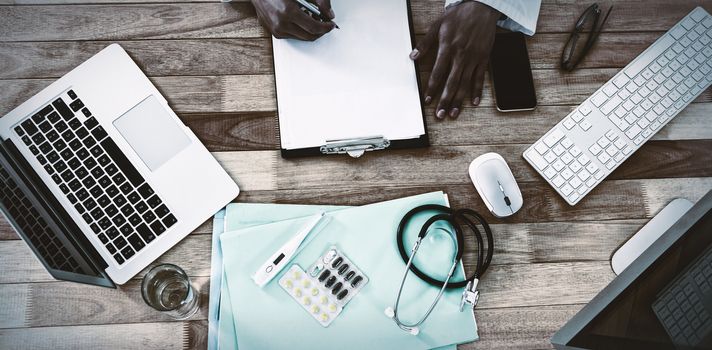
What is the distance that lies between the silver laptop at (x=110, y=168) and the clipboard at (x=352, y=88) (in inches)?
7.0

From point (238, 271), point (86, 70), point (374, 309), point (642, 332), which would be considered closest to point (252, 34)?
point (86, 70)

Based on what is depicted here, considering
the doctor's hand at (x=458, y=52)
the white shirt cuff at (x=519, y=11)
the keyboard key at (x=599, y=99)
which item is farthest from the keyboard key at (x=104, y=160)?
the keyboard key at (x=599, y=99)

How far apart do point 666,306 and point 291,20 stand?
28.9 inches

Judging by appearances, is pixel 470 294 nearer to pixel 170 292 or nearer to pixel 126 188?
pixel 170 292

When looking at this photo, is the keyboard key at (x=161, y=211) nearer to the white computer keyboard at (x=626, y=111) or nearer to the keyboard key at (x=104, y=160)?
the keyboard key at (x=104, y=160)

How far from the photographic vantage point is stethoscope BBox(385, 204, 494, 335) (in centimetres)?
83

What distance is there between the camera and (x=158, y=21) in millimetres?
946

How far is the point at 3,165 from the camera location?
80cm

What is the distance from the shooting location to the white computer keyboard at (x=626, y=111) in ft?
2.98

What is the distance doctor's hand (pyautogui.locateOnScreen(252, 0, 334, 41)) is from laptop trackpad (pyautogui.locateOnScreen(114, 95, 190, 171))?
26cm

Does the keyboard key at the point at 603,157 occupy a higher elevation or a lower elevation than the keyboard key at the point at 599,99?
lower

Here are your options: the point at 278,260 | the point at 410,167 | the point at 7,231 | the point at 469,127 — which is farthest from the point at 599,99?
the point at 7,231

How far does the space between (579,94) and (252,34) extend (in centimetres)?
66


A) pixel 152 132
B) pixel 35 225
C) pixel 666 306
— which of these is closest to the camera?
pixel 666 306
